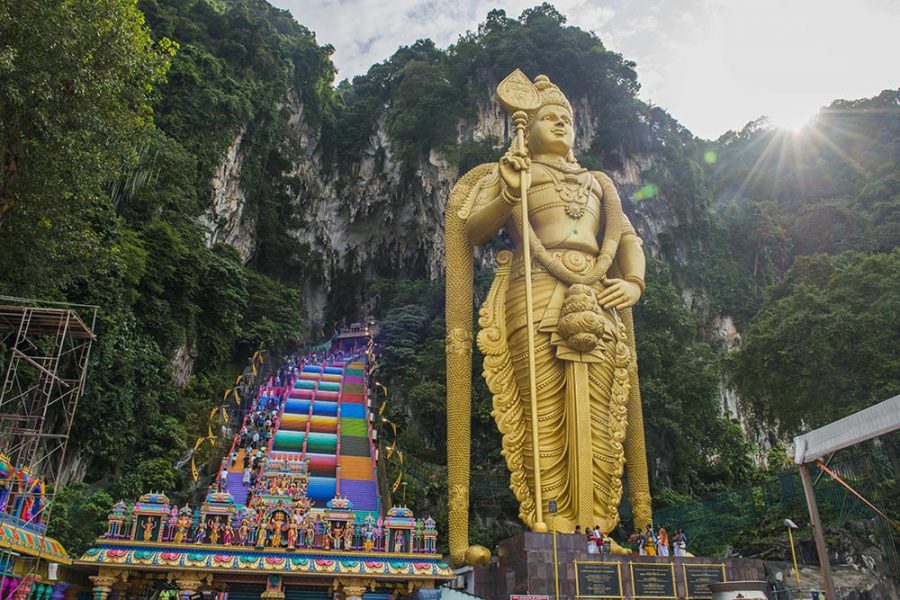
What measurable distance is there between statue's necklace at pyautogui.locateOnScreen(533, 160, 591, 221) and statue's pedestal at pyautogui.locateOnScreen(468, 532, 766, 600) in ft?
12.7

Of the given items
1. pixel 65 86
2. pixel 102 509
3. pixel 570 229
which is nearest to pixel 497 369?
pixel 570 229

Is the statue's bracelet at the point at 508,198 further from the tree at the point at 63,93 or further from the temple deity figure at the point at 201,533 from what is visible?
the temple deity figure at the point at 201,533

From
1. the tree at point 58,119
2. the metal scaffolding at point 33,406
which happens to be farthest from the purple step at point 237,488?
A: the tree at point 58,119

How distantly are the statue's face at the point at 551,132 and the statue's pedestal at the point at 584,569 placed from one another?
15.7 feet

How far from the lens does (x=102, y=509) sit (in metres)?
10.5

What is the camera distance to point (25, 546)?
20.5 ft

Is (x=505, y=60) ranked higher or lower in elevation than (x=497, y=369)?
higher

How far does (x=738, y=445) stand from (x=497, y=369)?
10.9 metres

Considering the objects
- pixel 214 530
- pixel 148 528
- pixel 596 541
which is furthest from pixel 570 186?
pixel 148 528

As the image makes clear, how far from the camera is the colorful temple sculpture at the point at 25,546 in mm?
6148

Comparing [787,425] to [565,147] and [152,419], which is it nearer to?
[565,147]

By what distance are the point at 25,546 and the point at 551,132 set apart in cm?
722

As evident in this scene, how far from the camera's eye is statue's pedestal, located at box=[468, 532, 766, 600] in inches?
257

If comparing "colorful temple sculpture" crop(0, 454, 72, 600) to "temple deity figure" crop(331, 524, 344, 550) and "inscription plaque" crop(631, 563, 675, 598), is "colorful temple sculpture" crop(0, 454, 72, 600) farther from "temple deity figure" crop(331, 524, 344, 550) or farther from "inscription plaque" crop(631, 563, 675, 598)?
"inscription plaque" crop(631, 563, 675, 598)
